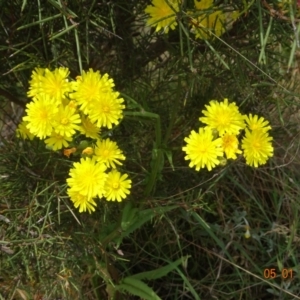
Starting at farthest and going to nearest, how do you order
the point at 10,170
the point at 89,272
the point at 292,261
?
the point at 292,261
the point at 89,272
the point at 10,170

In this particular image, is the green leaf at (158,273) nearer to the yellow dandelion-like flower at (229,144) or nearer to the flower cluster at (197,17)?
the yellow dandelion-like flower at (229,144)

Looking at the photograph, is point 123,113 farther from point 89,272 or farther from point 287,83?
point 287,83

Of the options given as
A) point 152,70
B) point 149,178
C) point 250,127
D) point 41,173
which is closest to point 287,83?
point 152,70

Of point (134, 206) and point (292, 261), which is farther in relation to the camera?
point (292, 261)

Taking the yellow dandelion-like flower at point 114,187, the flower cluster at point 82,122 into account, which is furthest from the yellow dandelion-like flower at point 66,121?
the yellow dandelion-like flower at point 114,187

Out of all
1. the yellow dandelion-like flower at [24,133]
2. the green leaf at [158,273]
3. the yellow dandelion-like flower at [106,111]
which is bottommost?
the green leaf at [158,273]
